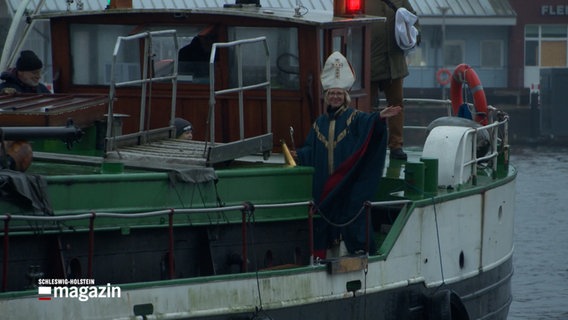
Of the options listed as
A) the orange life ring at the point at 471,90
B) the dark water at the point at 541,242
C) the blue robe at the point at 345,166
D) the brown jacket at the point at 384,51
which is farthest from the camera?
the dark water at the point at 541,242

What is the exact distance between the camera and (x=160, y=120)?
1230cm

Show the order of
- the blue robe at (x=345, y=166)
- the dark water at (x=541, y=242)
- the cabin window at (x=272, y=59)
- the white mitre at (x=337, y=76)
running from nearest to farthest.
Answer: the blue robe at (x=345, y=166), the white mitre at (x=337, y=76), the cabin window at (x=272, y=59), the dark water at (x=541, y=242)

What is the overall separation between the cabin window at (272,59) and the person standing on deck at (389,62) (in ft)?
6.52

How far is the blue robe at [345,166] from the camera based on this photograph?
1062cm

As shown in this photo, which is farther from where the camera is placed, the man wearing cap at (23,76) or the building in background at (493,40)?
the building in background at (493,40)

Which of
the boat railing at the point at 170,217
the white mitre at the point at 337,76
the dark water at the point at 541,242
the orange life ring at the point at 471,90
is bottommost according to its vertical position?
the dark water at the point at 541,242

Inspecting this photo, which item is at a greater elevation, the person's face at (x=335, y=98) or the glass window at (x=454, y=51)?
the person's face at (x=335, y=98)

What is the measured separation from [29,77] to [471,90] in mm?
5572

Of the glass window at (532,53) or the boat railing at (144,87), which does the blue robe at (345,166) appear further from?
the glass window at (532,53)

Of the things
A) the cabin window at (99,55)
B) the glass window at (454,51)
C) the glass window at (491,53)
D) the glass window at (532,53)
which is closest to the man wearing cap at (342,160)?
the cabin window at (99,55)

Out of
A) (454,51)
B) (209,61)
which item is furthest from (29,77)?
(454,51)

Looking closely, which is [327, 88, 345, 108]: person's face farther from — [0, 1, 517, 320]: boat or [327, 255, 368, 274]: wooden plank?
[327, 255, 368, 274]: wooden plank

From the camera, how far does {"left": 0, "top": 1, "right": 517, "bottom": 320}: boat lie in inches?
364

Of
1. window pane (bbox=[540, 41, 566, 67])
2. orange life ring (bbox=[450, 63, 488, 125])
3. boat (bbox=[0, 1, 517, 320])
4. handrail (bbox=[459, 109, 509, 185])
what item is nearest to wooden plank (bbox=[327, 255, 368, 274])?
boat (bbox=[0, 1, 517, 320])
